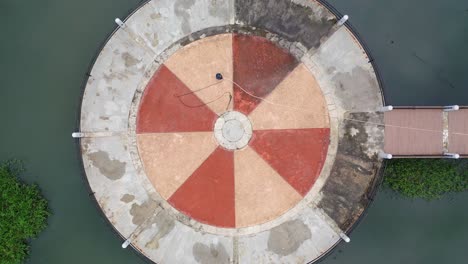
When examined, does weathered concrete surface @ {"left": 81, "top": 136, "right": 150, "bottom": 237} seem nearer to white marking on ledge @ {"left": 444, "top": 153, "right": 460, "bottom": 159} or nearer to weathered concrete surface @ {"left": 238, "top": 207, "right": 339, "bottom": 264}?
weathered concrete surface @ {"left": 238, "top": 207, "right": 339, "bottom": 264}

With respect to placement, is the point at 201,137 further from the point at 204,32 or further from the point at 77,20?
the point at 77,20

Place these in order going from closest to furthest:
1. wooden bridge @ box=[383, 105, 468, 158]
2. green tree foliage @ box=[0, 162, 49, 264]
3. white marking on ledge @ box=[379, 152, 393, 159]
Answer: white marking on ledge @ box=[379, 152, 393, 159]
wooden bridge @ box=[383, 105, 468, 158]
green tree foliage @ box=[0, 162, 49, 264]

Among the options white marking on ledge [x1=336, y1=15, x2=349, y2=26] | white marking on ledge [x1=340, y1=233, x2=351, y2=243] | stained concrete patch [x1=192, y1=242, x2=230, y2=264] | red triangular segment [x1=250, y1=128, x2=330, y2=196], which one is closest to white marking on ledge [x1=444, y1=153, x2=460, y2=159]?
red triangular segment [x1=250, y1=128, x2=330, y2=196]

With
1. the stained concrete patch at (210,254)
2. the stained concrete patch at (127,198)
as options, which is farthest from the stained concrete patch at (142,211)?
the stained concrete patch at (210,254)

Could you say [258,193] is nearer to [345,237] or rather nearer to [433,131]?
[345,237]

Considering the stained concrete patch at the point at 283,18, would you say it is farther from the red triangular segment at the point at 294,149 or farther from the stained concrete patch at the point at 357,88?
the red triangular segment at the point at 294,149

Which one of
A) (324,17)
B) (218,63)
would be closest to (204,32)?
(218,63)
